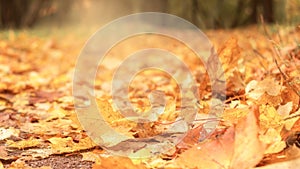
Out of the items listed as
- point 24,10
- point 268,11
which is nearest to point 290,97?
point 268,11

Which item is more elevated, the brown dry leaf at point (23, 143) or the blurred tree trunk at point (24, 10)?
the blurred tree trunk at point (24, 10)

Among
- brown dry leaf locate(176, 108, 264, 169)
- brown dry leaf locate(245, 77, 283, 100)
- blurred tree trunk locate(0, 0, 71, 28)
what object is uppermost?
blurred tree trunk locate(0, 0, 71, 28)

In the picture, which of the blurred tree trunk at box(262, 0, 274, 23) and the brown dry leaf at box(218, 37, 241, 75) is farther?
the blurred tree trunk at box(262, 0, 274, 23)

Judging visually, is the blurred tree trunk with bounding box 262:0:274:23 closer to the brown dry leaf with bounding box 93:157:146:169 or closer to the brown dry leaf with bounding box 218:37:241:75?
the brown dry leaf with bounding box 218:37:241:75

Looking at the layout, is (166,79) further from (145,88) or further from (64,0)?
(64,0)

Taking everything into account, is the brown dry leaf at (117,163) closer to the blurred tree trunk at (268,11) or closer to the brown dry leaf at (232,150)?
the brown dry leaf at (232,150)

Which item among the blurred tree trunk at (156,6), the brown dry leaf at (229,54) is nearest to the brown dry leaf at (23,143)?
the brown dry leaf at (229,54)

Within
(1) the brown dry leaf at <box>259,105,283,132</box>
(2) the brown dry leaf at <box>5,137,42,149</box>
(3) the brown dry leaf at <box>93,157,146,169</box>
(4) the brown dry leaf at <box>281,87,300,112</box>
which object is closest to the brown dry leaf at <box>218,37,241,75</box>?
(4) the brown dry leaf at <box>281,87,300,112</box>
